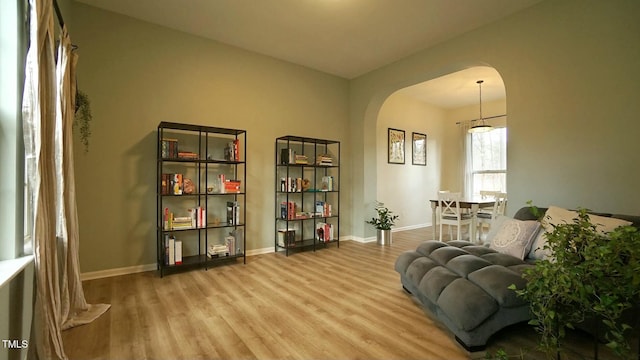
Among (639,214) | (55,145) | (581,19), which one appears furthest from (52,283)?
Result: (581,19)

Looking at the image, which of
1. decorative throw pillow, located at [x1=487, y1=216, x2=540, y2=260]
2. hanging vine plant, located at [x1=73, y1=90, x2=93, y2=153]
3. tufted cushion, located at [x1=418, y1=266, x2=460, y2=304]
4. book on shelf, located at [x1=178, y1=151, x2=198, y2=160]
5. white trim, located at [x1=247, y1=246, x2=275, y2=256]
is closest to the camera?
tufted cushion, located at [x1=418, y1=266, x2=460, y2=304]

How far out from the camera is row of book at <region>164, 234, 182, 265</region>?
347 centimetres

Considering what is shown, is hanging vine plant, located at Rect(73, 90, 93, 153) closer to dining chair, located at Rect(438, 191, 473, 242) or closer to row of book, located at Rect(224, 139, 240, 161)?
row of book, located at Rect(224, 139, 240, 161)

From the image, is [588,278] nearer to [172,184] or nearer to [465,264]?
[465,264]

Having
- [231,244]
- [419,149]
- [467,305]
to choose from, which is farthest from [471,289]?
[419,149]

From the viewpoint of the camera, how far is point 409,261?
2779 millimetres

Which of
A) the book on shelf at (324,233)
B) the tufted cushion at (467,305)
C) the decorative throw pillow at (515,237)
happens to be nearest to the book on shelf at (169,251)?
the book on shelf at (324,233)

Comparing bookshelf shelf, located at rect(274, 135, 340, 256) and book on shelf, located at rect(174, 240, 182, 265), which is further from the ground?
bookshelf shelf, located at rect(274, 135, 340, 256)

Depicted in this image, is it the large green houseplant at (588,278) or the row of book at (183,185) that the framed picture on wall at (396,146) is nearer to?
the row of book at (183,185)

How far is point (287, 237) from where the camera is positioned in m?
4.43

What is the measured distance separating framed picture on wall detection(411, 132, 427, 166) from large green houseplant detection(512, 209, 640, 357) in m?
5.75

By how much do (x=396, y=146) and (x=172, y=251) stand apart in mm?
4887

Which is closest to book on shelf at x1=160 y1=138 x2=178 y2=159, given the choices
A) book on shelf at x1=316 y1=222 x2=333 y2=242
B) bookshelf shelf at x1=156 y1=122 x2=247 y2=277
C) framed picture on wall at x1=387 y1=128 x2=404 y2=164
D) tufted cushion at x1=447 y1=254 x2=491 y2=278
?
bookshelf shelf at x1=156 y1=122 x2=247 y2=277

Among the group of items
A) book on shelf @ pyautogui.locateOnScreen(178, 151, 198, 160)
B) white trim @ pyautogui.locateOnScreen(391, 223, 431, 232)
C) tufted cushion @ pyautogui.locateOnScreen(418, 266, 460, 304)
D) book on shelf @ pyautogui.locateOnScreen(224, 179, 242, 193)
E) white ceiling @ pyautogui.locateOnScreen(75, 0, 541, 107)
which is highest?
white ceiling @ pyautogui.locateOnScreen(75, 0, 541, 107)
